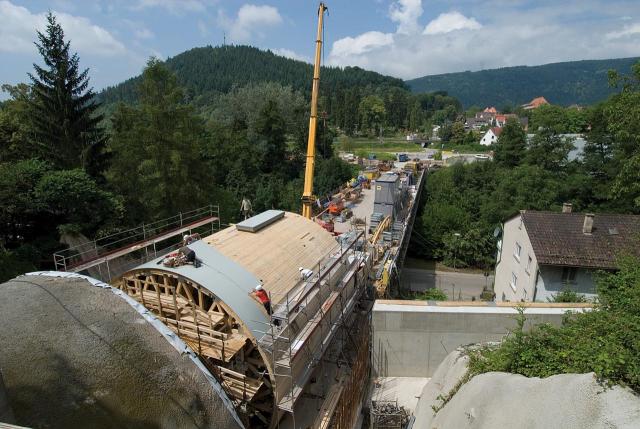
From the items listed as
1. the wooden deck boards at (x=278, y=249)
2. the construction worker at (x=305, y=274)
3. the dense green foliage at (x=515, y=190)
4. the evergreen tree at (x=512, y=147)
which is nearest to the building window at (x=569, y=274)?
the wooden deck boards at (x=278, y=249)

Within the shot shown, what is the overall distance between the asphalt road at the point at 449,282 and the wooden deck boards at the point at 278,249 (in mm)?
20758

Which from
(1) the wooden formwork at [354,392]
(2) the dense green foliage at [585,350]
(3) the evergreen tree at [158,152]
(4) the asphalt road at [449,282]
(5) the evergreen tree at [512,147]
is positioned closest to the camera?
(2) the dense green foliage at [585,350]

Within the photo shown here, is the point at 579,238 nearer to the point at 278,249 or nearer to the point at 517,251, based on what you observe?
the point at 517,251

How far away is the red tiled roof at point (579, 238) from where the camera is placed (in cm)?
1952

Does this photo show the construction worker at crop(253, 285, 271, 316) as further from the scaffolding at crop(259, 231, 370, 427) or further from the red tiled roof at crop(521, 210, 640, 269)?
the red tiled roof at crop(521, 210, 640, 269)

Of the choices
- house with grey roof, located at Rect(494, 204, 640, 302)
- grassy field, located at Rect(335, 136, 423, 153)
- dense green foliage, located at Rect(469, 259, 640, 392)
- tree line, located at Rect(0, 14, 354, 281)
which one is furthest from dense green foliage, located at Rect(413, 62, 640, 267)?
grassy field, located at Rect(335, 136, 423, 153)

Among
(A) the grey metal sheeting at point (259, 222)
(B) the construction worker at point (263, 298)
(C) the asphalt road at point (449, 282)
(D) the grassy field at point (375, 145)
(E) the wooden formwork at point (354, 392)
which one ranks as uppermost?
(D) the grassy field at point (375, 145)

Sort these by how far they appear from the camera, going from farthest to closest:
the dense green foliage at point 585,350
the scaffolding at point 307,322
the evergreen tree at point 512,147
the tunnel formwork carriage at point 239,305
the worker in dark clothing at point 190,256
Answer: the evergreen tree at point 512,147 < the worker in dark clothing at point 190,256 < the tunnel formwork carriage at point 239,305 < the scaffolding at point 307,322 < the dense green foliage at point 585,350

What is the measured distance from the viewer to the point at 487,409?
6.99m

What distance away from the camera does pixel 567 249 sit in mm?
20125

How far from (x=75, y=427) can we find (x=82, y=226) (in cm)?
1612

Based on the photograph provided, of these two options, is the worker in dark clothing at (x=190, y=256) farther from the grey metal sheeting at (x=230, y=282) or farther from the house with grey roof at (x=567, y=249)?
the house with grey roof at (x=567, y=249)

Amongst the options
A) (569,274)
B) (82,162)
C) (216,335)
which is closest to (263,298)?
(216,335)

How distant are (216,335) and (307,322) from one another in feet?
9.56
